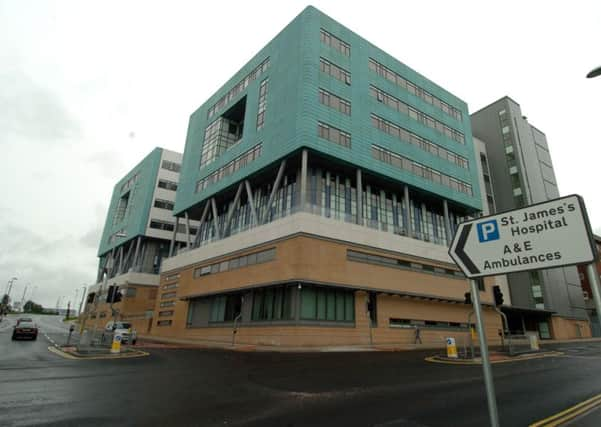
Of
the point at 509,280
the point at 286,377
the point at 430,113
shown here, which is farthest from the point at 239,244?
the point at 509,280

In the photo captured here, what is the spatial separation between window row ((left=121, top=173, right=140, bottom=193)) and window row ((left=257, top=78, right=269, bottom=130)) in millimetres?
44110

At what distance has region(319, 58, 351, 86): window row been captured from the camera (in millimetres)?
33469

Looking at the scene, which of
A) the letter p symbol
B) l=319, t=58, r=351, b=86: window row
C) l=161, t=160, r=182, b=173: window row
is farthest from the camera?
l=161, t=160, r=182, b=173: window row

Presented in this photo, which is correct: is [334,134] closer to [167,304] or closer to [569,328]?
[167,304]

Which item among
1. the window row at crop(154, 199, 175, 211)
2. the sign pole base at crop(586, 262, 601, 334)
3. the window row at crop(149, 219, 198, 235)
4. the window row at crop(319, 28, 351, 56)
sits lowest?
the sign pole base at crop(586, 262, 601, 334)

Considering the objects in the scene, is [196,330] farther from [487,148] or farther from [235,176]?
[487,148]

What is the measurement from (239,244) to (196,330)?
36.4ft

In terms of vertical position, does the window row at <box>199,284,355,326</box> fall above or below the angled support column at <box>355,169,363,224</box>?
below

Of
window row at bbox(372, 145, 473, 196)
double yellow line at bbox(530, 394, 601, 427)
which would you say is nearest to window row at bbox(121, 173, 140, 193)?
window row at bbox(372, 145, 473, 196)

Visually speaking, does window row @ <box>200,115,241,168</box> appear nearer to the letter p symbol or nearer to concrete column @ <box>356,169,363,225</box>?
concrete column @ <box>356,169,363,225</box>

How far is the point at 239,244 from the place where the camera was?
104 feet

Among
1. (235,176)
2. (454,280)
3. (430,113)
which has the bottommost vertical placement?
(454,280)

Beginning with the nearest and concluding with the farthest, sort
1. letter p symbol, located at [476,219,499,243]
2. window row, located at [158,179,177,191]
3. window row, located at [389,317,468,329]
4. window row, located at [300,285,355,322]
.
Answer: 1. letter p symbol, located at [476,219,499,243]
2. window row, located at [300,285,355,322]
3. window row, located at [389,317,468,329]
4. window row, located at [158,179,177,191]

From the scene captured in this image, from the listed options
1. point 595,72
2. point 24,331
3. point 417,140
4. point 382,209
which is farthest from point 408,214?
point 24,331
